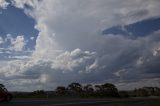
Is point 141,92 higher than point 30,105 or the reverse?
higher

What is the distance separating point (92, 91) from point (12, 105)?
2030 inches

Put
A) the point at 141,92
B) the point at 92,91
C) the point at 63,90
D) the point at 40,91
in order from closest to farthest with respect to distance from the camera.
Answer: the point at 40,91 < the point at 63,90 < the point at 92,91 < the point at 141,92

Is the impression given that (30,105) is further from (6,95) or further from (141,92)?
(141,92)

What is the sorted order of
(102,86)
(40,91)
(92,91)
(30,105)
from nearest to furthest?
(30,105)
(40,91)
(92,91)
(102,86)

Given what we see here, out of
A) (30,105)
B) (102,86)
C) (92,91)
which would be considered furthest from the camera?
(102,86)

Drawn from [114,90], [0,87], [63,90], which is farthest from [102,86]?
[0,87]

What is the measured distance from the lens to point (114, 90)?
86.2 meters

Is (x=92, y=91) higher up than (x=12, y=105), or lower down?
higher up

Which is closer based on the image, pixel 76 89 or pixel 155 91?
pixel 76 89

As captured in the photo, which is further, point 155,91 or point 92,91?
point 155,91

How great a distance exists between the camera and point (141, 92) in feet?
329

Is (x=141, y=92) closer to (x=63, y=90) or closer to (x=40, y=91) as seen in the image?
(x=63, y=90)

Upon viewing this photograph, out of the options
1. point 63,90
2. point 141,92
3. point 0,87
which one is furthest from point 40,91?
point 141,92

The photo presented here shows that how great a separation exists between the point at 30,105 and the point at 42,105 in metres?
0.98
